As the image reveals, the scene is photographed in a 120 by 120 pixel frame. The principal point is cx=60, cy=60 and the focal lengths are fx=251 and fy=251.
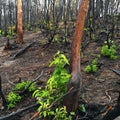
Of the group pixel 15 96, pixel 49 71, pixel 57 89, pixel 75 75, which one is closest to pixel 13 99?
pixel 15 96

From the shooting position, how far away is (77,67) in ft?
18.1

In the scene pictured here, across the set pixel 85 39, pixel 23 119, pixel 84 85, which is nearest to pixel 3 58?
pixel 85 39

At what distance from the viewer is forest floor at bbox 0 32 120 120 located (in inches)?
252

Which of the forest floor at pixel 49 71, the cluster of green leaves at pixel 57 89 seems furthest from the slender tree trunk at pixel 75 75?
the forest floor at pixel 49 71

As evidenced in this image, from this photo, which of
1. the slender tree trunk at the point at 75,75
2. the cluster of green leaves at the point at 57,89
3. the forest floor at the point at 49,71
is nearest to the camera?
the cluster of green leaves at the point at 57,89

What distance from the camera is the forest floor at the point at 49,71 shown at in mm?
6391

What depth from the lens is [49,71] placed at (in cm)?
886

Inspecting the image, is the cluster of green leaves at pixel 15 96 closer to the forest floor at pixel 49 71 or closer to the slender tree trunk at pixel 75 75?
the forest floor at pixel 49 71

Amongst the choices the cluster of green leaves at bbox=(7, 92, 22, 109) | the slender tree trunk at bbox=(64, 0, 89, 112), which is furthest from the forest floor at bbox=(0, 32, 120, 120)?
the slender tree trunk at bbox=(64, 0, 89, 112)

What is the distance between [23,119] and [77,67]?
1717mm

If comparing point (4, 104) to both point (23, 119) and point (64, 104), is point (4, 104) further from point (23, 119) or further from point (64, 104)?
point (64, 104)

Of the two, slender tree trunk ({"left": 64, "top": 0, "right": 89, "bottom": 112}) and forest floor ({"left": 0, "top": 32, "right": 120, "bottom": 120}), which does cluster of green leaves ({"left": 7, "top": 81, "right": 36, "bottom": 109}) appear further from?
slender tree trunk ({"left": 64, "top": 0, "right": 89, "bottom": 112})

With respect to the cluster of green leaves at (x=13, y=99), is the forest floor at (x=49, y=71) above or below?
above

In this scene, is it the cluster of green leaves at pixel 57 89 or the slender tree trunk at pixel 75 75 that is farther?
the slender tree trunk at pixel 75 75
